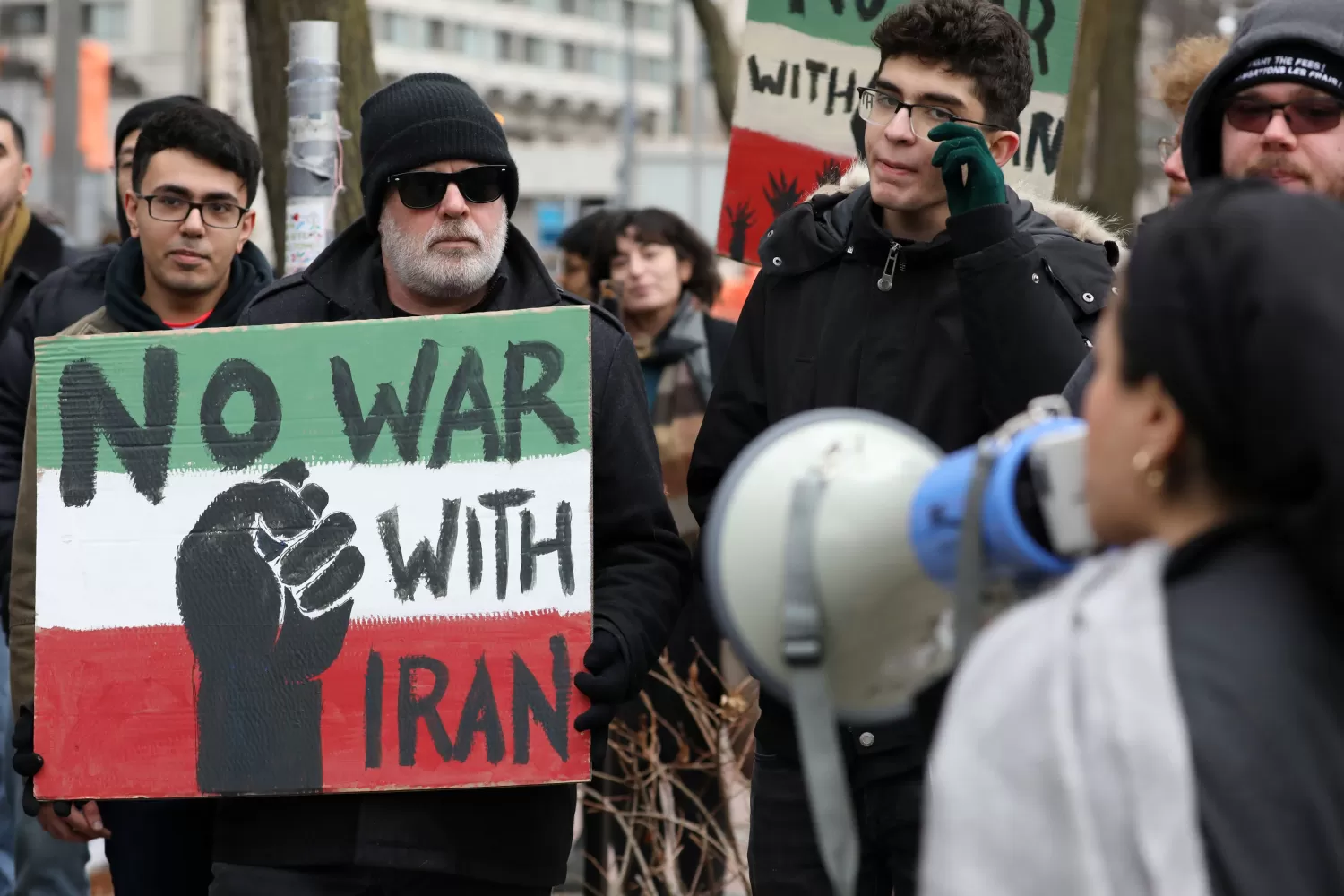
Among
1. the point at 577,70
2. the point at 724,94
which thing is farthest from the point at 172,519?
the point at 577,70

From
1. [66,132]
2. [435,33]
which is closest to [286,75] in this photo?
[66,132]

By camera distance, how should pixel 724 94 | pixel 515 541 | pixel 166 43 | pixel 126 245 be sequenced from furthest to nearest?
1. pixel 166 43
2. pixel 724 94
3. pixel 126 245
4. pixel 515 541

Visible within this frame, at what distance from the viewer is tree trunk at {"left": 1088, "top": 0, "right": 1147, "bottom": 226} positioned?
44.8 feet

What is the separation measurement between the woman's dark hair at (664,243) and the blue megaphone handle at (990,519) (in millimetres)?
4802

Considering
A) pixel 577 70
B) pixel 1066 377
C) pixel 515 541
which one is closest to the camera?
pixel 1066 377

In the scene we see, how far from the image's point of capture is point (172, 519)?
3432 millimetres

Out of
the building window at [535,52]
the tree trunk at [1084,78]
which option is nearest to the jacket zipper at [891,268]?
the tree trunk at [1084,78]

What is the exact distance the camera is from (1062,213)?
3760 mm

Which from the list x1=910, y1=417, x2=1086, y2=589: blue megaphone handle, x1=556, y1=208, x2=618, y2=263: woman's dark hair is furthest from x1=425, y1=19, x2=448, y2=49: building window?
x1=910, y1=417, x2=1086, y2=589: blue megaphone handle

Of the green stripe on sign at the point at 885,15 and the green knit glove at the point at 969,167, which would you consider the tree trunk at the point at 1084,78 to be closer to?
the green stripe on sign at the point at 885,15

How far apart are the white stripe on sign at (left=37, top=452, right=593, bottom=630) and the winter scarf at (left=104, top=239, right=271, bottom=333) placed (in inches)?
38.4

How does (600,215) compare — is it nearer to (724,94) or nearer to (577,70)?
(724,94)

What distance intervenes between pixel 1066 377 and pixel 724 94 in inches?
386

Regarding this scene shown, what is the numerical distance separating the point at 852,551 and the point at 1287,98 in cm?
140
